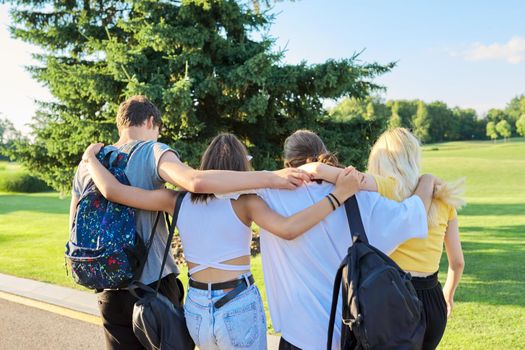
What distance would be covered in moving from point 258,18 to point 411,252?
24.6 ft

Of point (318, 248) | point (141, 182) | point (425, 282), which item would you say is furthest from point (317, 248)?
point (141, 182)

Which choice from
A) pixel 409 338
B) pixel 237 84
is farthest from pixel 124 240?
pixel 237 84

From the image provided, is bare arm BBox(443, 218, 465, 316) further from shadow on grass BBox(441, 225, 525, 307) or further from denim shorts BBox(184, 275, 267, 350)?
shadow on grass BBox(441, 225, 525, 307)

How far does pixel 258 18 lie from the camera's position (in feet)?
29.7

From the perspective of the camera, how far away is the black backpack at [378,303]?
1763 millimetres

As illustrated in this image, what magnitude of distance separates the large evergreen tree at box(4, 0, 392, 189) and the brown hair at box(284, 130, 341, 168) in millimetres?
5168

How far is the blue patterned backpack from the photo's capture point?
2404mm

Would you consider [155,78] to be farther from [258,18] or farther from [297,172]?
[297,172]

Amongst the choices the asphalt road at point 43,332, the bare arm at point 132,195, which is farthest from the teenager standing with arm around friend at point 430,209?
the asphalt road at point 43,332

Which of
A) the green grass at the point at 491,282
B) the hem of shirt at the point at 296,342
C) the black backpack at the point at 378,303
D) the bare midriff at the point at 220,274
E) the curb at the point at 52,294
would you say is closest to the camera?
the black backpack at the point at 378,303

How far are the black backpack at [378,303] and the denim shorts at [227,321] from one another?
56 centimetres

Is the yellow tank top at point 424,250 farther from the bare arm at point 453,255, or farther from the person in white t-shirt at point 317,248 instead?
the person in white t-shirt at point 317,248

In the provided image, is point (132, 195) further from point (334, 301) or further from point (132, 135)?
point (334, 301)

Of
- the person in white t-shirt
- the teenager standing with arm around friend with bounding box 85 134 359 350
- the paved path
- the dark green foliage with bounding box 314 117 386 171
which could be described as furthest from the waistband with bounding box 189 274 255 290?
the dark green foliage with bounding box 314 117 386 171
